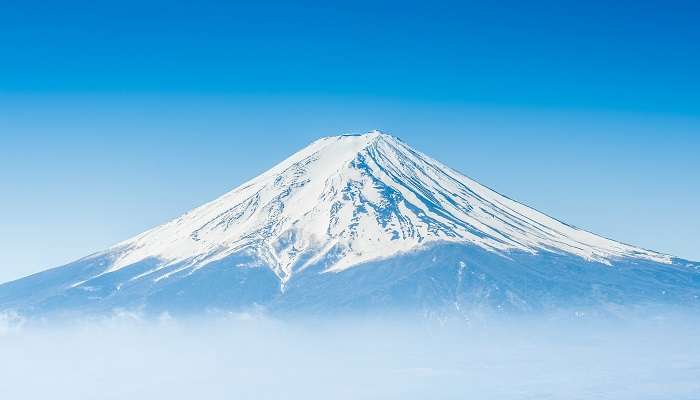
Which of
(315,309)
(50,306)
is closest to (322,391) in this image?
(315,309)

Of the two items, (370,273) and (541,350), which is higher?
(370,273)

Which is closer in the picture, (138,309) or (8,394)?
(8,394)

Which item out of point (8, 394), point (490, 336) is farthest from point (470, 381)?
point (8, 394)

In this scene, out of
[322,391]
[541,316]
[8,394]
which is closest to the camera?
[322,391]

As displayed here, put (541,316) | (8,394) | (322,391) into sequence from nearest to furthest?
(322,391) < (8,394) < (541,316)

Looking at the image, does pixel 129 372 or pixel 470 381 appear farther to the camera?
pixel 129 372

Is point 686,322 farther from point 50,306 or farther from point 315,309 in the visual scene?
point 50,306

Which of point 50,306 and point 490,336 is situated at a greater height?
point 50,306

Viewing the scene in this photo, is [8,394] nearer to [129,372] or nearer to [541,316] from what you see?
[129,372]
